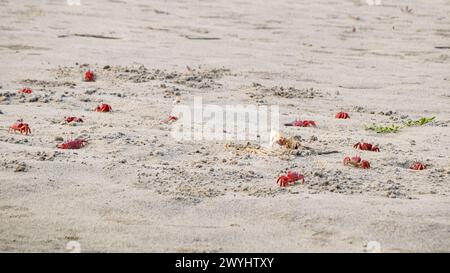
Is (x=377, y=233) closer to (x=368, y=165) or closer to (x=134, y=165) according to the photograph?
(x=368, y=165)

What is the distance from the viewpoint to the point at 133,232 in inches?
153

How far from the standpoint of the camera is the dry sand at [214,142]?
3.94m

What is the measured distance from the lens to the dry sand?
3941mm

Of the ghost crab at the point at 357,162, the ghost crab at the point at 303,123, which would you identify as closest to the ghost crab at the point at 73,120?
the ghost crab at the point at 303,123

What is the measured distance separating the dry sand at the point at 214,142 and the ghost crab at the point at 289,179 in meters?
0.06

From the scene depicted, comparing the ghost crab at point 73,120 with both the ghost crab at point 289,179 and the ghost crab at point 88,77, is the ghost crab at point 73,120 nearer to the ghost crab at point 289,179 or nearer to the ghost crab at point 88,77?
the ghost crab at point 88,77

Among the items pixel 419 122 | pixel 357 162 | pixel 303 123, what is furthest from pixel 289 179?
pixel 419 122

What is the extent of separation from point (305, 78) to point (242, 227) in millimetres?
4692

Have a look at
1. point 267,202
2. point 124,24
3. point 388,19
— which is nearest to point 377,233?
point 267,202
